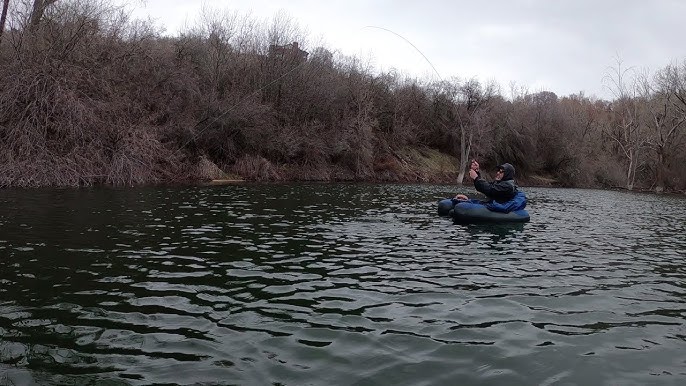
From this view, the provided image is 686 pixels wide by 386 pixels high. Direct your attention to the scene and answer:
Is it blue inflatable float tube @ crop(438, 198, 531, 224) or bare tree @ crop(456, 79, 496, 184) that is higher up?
bare tree @ crop(456, 79, 496, 184)

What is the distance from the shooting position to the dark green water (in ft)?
15.0

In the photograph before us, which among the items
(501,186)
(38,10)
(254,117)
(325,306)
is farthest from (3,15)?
(325,306)

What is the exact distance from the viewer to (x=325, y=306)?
644 centimetres

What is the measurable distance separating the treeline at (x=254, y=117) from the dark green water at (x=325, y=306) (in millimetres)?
13636

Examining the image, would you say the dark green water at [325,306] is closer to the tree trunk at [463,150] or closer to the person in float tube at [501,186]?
the person in float tube at [501,186]

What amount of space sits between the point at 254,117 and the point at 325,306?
1222 inches

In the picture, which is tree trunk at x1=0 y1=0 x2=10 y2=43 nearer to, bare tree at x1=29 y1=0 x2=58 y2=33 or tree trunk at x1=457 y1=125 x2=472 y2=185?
bare tree at x1=29 y1=0 x2=58 y2=33

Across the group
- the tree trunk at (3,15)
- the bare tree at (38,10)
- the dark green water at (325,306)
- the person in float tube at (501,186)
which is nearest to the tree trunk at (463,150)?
the person in float tube at (501,186)

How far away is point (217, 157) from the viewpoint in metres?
36.4

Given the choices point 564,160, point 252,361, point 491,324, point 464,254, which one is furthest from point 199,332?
point 564,160

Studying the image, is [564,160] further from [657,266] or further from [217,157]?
[657,266]

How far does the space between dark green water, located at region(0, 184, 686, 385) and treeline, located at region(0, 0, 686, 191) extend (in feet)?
44.7

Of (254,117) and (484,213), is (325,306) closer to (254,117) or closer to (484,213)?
(484,213)

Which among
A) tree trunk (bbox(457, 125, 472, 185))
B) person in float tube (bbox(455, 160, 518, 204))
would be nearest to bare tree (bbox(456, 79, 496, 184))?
tree trunk (bbox(457, 125, 472, 185))
